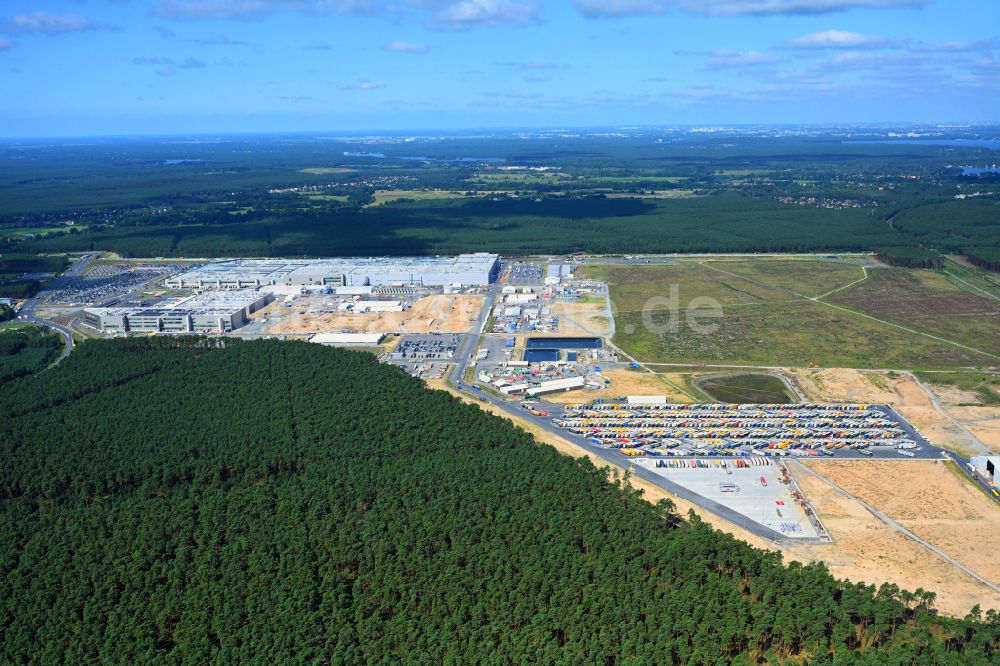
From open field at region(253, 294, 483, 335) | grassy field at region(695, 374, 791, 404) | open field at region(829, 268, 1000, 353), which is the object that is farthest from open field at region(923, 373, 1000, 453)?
open field at region(253, 294, 483, 335)

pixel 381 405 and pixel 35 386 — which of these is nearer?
pixel 381 405

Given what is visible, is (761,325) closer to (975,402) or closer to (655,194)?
(975,402)

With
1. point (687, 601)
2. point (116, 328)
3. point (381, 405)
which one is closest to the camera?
point (687, 601)

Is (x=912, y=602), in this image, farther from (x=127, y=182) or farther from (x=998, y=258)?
(x=127, y=182)

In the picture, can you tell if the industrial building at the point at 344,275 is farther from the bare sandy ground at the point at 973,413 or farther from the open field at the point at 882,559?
the open field at the point at 882,559

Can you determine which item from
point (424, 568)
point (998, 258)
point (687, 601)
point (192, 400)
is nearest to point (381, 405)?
point (192, 400)

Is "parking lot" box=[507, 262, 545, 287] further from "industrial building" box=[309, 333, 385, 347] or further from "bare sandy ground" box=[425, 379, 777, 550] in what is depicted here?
"bare sandy ground" box=[425, 379, 777, 550]
